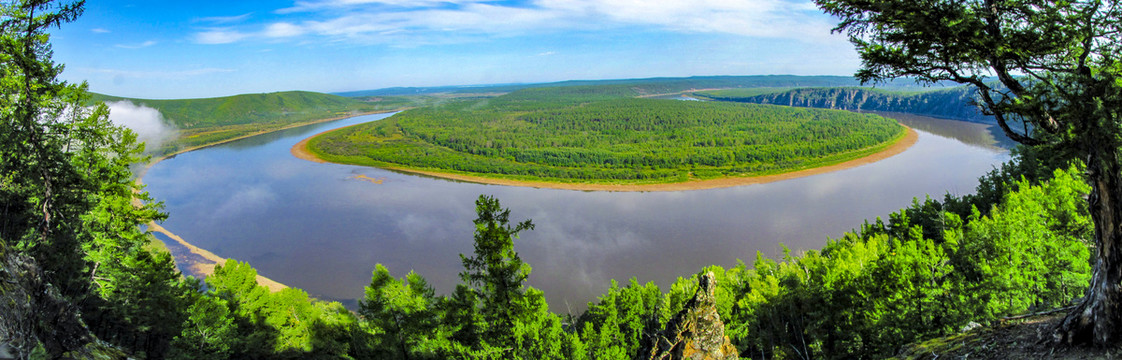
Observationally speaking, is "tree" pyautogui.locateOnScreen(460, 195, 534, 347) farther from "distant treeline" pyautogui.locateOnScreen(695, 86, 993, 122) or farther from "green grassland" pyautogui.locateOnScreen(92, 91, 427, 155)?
"distant treeline" pyautogui.locateOnScreen(695, 86, 993, 122)

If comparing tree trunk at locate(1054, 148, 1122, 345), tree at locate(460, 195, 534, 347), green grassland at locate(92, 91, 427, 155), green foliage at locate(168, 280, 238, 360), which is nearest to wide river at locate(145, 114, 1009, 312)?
green foliage at locate(168, 280, 238, 360)

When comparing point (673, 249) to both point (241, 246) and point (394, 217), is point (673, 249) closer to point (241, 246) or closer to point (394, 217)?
point (394, 217)

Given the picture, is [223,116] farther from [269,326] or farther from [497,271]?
[497,271]

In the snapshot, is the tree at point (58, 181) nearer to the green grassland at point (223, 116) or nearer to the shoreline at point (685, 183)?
the shoreline at point (685, 183)

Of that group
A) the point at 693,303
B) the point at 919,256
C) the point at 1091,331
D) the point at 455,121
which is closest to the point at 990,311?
the point at 919,256

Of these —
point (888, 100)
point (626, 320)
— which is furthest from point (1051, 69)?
point (888, 100)

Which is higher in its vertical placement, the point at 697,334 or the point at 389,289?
the point at 697,334
